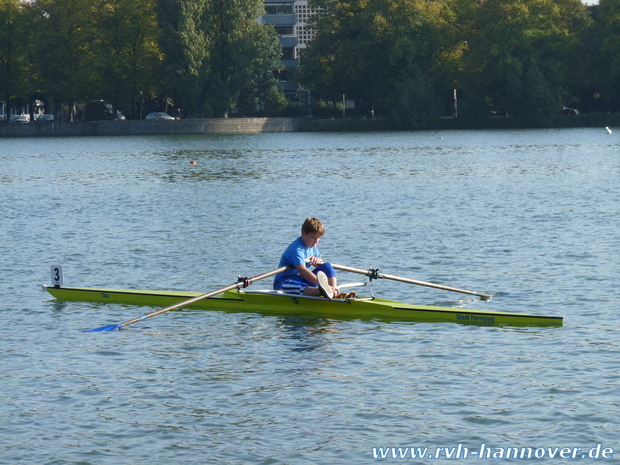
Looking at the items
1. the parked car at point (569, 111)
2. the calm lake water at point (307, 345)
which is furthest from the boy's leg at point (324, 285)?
the parked car at point (569, 111)

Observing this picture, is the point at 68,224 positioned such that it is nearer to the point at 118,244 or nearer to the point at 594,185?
the point at 118,244

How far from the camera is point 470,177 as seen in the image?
46219 mm

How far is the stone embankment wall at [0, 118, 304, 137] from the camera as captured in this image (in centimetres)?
10488

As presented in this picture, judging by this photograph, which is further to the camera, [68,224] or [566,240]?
[68,224]

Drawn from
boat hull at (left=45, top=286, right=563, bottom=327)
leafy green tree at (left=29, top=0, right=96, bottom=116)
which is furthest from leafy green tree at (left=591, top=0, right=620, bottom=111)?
boat hull at (left=45, top=286, right=563, bottom=327)

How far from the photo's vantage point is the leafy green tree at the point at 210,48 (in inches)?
3792

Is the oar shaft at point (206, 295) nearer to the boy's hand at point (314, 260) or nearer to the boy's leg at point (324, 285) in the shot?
the boy's hand at point (314, 260)

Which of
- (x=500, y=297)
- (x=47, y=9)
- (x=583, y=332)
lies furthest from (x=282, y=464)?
(x=47, y=9)

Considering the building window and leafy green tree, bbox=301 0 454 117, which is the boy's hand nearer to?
leafy green tree, bbox=301 0 454 117

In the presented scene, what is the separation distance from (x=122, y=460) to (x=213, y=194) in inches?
1204

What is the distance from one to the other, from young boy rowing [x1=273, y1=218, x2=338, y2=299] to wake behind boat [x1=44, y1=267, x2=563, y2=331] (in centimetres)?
15

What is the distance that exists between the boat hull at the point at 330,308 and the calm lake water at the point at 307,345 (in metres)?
0.17

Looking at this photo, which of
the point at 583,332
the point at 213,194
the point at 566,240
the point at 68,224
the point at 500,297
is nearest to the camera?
the point at 583,332

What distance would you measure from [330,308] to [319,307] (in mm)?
174
